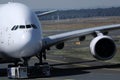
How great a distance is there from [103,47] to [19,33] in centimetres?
803

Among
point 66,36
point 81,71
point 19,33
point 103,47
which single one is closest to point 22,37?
point 19,33

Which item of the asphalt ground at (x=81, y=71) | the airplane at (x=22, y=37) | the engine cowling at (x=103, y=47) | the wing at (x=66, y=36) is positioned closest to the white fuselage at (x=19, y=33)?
the airplane at (x=22, y=37)

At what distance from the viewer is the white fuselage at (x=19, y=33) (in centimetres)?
3128

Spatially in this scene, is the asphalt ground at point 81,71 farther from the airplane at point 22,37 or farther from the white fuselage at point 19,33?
the white fuselage at point 19,33

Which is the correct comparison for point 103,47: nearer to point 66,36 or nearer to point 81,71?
point 81,71

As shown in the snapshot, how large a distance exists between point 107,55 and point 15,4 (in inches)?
309

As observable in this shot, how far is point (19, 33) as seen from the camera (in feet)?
104

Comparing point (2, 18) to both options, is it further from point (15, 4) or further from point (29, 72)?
point (29, 72)

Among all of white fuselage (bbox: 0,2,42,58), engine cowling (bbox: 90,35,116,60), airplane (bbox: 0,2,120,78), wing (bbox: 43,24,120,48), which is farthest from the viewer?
engine cowling (bbox: 90,35,116,60)

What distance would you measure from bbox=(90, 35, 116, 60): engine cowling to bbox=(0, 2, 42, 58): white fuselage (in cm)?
519

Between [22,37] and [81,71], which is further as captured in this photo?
[81,71]

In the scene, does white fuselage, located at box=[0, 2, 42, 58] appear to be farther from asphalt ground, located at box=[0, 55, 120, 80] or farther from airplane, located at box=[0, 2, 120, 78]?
asphalt ground, located at box=[0, 55, 120, 80]

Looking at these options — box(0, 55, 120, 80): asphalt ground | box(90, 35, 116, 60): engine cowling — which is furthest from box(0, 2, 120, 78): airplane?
box(0, 55, 120, 80): asphalt ground

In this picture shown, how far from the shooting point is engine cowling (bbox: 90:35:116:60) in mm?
36062
